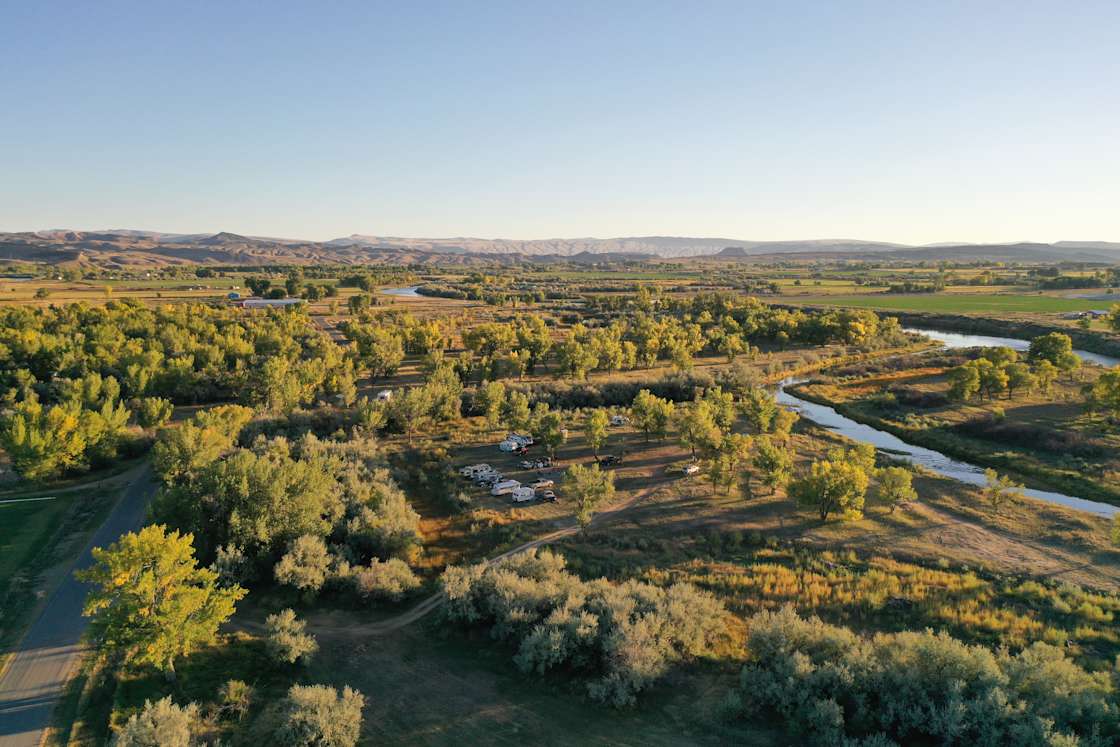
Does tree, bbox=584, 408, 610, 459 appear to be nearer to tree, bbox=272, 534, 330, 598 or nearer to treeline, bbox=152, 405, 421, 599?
treeline, bbox=152, 405, 421, 599

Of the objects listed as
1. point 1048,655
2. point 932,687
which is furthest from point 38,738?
point 1048,655

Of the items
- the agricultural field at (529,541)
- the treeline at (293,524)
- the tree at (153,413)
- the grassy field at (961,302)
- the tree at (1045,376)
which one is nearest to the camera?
the agricultural field at (529,541)

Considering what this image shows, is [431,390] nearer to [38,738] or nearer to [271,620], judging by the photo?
[271,620]

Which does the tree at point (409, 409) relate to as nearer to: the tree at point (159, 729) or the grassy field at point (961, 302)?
the tree at point (159, 729)

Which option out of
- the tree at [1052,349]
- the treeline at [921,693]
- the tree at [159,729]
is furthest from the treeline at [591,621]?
the tree at [1052,349]

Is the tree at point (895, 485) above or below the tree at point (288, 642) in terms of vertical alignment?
above

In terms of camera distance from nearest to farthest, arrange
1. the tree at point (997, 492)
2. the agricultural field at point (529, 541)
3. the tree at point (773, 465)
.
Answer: the agricultural field at point (529, 541), the tree at point (997, 492), the tree at point (773, 465)
